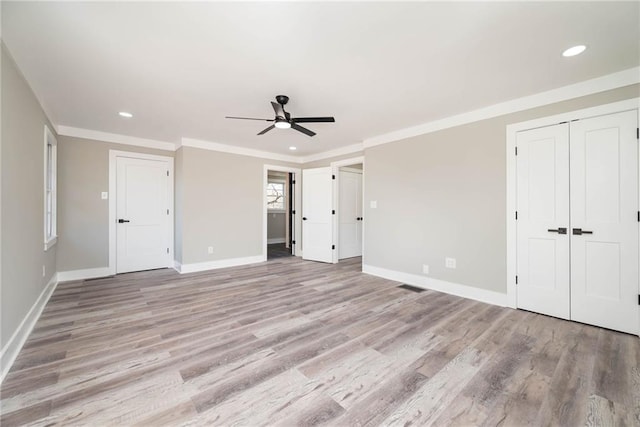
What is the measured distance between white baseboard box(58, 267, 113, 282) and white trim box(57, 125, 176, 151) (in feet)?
7.18

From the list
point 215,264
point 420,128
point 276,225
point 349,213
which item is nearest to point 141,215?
point 215,264

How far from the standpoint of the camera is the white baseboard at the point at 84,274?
4.09 m

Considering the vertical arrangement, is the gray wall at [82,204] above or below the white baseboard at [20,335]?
above

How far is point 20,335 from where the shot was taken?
2.17 m

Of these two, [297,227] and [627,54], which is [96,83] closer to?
[297,227]

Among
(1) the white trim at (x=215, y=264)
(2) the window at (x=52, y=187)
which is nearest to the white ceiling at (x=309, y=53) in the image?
(2) the window at (x=52, y=187)

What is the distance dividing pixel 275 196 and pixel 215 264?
412 centimetres

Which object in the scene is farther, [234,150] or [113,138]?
[234,150]

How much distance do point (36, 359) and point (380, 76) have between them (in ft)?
12.3

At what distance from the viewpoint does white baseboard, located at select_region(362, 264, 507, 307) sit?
126 inches

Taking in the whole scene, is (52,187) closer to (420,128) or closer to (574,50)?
(420,128)

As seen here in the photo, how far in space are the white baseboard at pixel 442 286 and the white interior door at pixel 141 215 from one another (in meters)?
4.00

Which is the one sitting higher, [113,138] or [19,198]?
[113,138]

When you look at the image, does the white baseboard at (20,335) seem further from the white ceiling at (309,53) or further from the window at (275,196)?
the window at (275,196)
